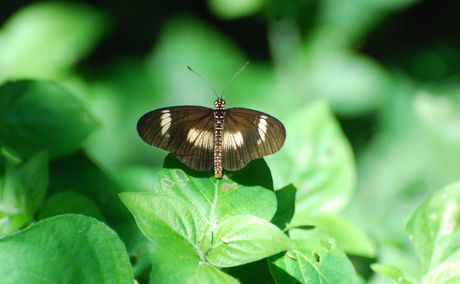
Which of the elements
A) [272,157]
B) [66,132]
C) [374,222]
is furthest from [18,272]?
[374,222]

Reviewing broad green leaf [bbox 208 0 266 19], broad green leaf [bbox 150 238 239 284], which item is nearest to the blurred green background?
broad green leaf [bbox 208 0 266 19]

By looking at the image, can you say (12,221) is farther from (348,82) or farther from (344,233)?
(348,82)

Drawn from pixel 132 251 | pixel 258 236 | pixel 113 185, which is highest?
pixel 258 236

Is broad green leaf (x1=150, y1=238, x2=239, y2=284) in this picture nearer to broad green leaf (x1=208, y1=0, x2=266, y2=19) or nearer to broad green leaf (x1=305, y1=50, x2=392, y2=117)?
broad green leaf (x1=208, y1=0, x2=266, y2=19)

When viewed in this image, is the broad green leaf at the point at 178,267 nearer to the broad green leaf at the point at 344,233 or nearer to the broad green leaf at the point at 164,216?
the broad green leaf at the point at 164,216

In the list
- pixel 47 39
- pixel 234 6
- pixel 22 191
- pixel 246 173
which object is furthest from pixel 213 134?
pixel 234 6

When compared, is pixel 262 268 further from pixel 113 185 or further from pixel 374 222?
pixel 374 222

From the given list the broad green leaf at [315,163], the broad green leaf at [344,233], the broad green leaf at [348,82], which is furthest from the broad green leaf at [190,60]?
the broad green leaf at [344,233]
